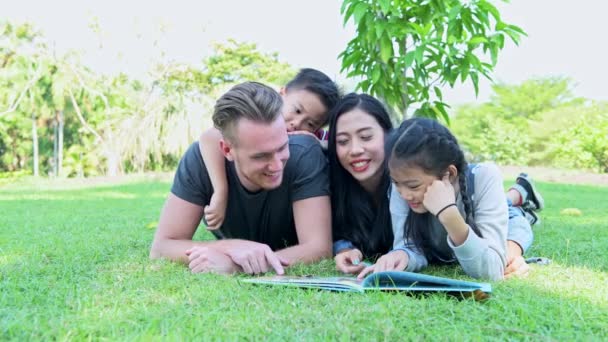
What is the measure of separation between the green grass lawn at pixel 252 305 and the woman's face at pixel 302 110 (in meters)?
1.13

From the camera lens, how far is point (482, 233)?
3.05 meters

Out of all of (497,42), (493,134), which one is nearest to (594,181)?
(497,42)

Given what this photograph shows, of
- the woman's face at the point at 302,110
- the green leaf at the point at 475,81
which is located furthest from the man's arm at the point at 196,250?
the green leaf at the point at 475,81

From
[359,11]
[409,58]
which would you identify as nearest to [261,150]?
[409,58]

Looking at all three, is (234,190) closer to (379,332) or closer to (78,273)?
(78,273)

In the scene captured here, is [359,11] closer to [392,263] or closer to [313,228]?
[313,228]

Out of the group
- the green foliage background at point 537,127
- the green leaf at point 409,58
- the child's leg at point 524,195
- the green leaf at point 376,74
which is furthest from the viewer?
the green foliage background at point 537,127

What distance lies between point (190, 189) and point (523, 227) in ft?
6.58

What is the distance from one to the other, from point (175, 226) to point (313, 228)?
794mm

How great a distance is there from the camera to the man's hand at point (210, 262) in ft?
9.97

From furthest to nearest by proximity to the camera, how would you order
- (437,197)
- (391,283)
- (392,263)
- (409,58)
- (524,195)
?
(524,195) → (409,58) → (392,263) → (437,197) → (391,283)

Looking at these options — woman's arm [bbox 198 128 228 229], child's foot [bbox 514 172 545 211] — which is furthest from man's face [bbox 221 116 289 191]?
child's foot [bbox 514 172 545 211]

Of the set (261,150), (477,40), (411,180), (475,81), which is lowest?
(411,180)

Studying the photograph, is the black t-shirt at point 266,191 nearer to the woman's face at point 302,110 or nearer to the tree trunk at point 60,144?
the woman's face at point 302,110
